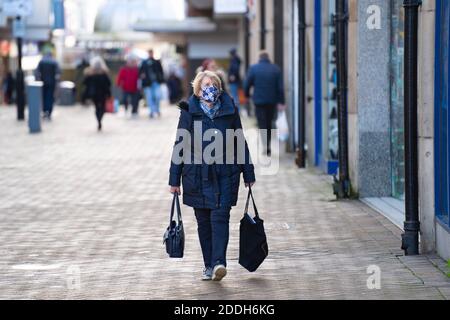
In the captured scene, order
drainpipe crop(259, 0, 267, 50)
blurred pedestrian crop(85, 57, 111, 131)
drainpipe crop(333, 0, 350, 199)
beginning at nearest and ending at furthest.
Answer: drainpipe crop(333, 0, 350, 199)
drainpipe crop(259, 0, 267, 50)
blurred pedestrian crop(85, 57, 111, 131)

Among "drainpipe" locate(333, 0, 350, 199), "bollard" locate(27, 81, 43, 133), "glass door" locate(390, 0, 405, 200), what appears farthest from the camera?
"bollard" locate(27, 81, 43, 133)

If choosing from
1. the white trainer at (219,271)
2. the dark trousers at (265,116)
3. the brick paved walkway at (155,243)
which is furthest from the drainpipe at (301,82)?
the white trainer at (219,271)

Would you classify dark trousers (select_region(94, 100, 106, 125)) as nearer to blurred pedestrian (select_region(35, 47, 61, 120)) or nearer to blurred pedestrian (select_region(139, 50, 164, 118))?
blurred pedestrian (select_region(35, 47, 61, 120))

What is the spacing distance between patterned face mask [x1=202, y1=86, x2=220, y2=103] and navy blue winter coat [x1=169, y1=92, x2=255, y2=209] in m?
0.12

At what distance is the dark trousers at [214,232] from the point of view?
10148mm

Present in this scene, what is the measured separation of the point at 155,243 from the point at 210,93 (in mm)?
2680

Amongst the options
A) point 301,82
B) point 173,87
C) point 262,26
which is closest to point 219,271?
point 301,82

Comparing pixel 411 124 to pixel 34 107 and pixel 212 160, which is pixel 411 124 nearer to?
pixel 212 160

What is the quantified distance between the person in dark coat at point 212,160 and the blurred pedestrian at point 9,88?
150ft

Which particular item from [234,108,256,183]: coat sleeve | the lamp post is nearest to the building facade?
[234,108,256,183]: coat sleeve

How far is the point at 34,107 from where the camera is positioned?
98.1 feet

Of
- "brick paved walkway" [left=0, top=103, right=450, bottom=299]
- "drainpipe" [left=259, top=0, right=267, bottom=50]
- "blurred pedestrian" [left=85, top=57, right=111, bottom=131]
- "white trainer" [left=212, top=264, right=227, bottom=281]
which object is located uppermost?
"drainpipe" [left=259, top=0, right=267, bottom=50]

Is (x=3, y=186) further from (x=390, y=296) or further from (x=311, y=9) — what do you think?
(x=390, y=296)

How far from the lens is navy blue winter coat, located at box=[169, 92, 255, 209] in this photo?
10.1 metres
